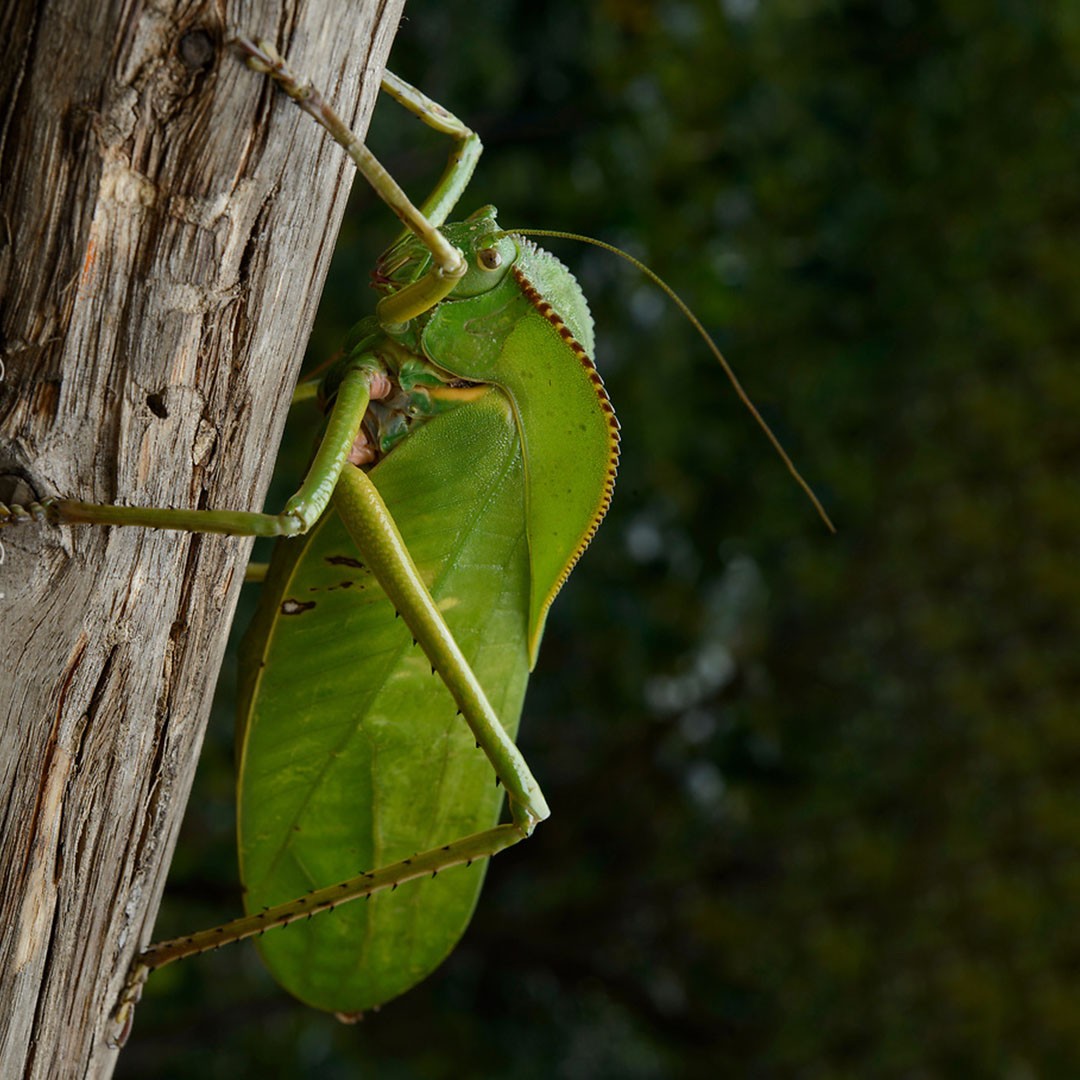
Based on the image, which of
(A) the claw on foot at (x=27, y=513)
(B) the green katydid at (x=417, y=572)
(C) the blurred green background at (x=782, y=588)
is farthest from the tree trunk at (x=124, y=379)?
(C) the blurred green background at (x=782, y=588)

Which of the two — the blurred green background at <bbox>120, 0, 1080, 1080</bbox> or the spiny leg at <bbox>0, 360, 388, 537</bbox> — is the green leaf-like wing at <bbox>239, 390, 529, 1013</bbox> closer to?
the spiny leg at <bbox>0, 360, 388, 537</bbox>

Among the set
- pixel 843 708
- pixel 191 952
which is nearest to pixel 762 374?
pixel 843 708

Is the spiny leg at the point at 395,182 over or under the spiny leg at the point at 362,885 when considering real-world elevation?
over

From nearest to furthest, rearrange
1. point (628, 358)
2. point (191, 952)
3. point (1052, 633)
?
1. point (191, 952)
2. point (628, 358)
3. point (1052, 633)

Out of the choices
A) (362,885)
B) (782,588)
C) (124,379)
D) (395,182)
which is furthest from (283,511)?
(782,588)

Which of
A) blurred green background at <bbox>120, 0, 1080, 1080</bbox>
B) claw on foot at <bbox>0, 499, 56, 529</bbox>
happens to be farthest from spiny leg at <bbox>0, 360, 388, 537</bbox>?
blurred green background at <bbox>120, 0, 1080, 1080</bbox>

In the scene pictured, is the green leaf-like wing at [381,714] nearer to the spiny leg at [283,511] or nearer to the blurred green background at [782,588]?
the spiny leg at [283,511]

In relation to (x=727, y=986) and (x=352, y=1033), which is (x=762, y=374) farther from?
(x=352, y=1033)
